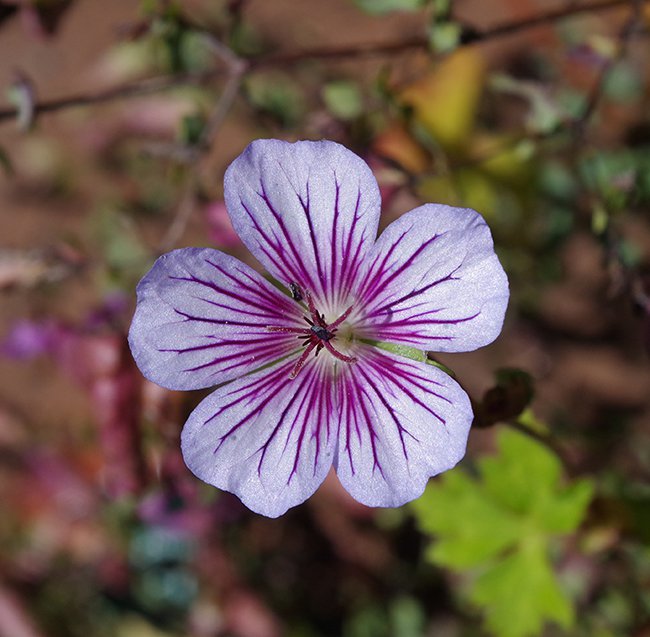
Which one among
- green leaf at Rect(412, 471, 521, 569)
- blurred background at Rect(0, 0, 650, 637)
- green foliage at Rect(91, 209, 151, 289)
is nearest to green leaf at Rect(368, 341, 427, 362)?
blurred background at Rect(0, 0, 650, 637)

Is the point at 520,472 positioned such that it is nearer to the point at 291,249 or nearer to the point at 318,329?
the point at 318,329

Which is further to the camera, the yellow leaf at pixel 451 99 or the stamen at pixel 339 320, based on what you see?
the yellow leaf at pixel 451 99

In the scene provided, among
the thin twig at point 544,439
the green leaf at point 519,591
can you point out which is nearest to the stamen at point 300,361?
the thin twig at point 544,439

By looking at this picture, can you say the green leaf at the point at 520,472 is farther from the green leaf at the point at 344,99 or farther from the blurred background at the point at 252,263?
the green leaf at the point at 344,99

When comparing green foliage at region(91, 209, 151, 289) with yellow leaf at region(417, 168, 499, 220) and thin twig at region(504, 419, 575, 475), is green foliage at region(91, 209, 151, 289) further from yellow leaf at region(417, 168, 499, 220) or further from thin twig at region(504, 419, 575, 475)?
thin twig at region(504, 419, 575, 475)

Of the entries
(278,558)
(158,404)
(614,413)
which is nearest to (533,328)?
(614,413)

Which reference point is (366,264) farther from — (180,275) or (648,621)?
(648,621)
